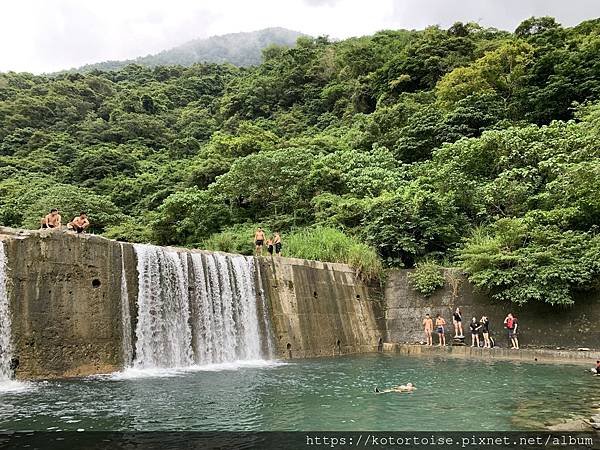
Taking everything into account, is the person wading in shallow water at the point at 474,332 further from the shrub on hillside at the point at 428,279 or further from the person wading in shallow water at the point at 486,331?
the shrub on hillside at the point at 428,279

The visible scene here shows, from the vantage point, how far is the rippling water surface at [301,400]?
7.49 metres

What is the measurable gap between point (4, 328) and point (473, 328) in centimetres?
1303

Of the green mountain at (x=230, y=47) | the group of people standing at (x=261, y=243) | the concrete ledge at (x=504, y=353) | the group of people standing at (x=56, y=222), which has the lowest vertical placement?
the concrete ledge at (x=504, y=353)

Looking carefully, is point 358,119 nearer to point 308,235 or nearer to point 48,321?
point 308,235

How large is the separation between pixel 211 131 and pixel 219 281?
3536 centimetres

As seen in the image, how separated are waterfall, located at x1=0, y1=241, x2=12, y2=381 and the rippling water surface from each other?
0.35 meters

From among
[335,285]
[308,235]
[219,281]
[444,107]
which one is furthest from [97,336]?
[444,107]

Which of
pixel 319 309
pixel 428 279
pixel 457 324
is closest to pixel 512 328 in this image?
pixel 457 324

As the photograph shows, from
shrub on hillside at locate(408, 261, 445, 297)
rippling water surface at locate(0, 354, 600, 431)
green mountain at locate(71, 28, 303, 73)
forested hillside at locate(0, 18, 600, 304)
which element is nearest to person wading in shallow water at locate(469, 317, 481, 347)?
forested hillside at locate(0, 18, 600, 304)

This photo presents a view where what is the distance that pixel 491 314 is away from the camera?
17406 millimetres

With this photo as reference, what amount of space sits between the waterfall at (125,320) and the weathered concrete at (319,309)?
455cm

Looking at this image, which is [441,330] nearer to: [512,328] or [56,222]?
[512,328]

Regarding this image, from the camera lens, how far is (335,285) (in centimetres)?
1806

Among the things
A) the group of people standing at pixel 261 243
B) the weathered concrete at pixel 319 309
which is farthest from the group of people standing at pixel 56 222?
the group of people standing at pixel 261 243
